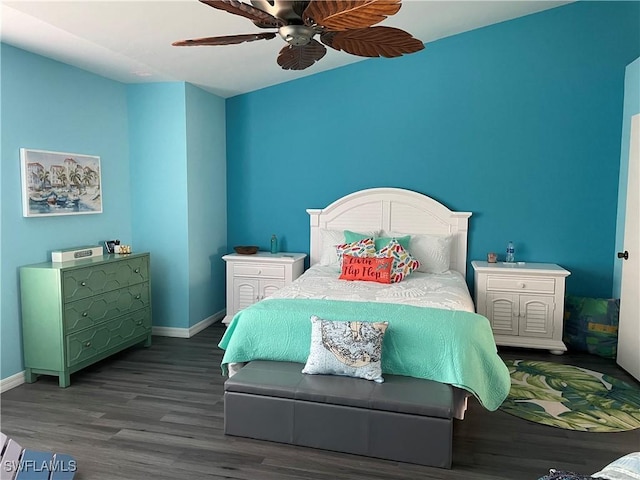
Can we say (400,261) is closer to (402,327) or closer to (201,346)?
(402,327)

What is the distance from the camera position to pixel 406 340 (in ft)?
9.43

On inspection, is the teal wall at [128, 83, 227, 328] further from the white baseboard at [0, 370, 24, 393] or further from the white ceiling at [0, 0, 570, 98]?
the white baseboard at [0, 370, 24, 393]

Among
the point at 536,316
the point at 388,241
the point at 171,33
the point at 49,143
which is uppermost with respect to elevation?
the point at 171,33

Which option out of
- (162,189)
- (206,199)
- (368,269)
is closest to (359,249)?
(368,269)

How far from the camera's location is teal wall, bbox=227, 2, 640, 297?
14.6ft

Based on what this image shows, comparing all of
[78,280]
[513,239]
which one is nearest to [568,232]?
[513,239]

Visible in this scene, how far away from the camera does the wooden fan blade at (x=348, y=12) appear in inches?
66.1

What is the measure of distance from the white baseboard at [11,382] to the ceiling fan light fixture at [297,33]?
308cm

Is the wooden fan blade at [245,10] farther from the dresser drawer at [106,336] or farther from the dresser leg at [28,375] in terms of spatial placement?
the dresser leg at [28,375]

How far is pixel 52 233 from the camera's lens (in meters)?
3.82

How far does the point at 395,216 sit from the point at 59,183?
2.97 metres

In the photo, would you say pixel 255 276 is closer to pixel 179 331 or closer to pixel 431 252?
pixel 179 331


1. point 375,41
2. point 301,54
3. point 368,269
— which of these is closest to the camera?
point 375,41

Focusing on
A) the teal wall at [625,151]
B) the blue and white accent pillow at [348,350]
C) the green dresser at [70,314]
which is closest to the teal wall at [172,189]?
the green dresser at [70,314]
